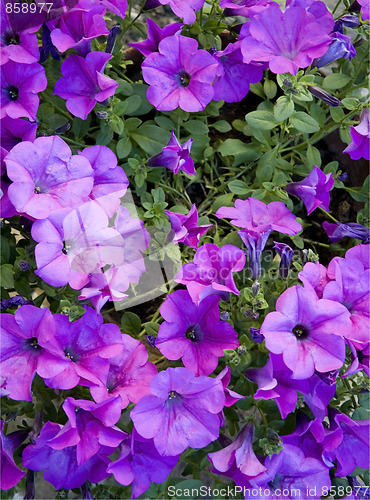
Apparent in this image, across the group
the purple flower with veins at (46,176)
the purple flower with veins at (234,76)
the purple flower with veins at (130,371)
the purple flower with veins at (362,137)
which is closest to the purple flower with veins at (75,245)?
the purple flower with veins at (46,176)

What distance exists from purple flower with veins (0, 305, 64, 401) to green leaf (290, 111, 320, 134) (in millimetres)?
560

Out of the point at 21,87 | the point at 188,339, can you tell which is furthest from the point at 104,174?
the point at 188,339

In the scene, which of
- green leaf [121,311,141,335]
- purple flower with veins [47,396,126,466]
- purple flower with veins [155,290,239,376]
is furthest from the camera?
green leaf [121,311,141,335]

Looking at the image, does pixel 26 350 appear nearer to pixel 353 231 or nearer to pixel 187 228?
pixel 187 228

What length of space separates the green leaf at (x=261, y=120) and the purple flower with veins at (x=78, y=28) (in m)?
0.30

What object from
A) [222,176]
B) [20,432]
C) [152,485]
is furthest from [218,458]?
[222,176]

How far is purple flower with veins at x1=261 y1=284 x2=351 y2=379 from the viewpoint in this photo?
81 centimetres

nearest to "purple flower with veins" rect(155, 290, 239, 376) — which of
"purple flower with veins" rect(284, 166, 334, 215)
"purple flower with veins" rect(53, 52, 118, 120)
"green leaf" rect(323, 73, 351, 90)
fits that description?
"purple flower with veins" rect(284, 166, 334, 215)

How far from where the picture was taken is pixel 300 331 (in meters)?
0.87

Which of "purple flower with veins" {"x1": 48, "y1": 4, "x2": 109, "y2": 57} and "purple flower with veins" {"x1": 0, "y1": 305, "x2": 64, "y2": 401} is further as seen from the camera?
"purple flower with veins" {"x1": 48, "y1": 4, "x2": 109, "y2": 57}

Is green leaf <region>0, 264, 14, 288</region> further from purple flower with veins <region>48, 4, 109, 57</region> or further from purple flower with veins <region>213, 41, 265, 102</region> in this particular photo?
purple flower with veins <region>213, 41, 265, 102</region>

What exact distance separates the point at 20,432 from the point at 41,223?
0.38 metres

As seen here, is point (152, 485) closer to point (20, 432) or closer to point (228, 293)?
point (20, 432)

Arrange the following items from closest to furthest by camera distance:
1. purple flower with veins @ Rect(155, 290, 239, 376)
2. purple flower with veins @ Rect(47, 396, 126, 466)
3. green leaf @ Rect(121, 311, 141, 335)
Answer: purple flower with veins @ Rect(47, 396, 126, 466)
purple flower with veins @ Rect(155, 290, 239, 376)
green leaf @ Rect(121, 311, 141, 335)
